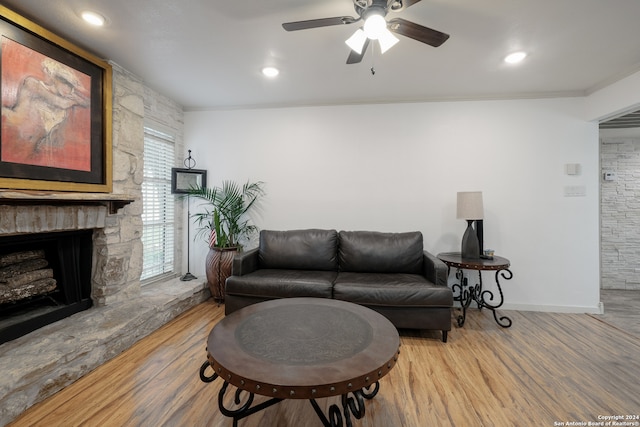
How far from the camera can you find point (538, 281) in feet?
10.3

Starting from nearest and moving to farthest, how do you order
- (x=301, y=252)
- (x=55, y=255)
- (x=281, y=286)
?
1. (x=55, y=255)
2. (x=281, y=286)
3. (x=301, y=252)

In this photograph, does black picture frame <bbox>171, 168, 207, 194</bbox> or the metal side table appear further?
black picture frame <bbox>171, 168, 207, 194</bbox>

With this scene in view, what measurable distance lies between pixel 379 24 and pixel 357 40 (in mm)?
182

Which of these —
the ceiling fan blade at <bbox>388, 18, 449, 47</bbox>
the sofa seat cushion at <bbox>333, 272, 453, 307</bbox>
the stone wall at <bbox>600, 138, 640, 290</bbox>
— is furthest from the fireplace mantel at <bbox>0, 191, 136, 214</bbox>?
the stone wall at <bbox>600, 138, 640, 290</bbox>

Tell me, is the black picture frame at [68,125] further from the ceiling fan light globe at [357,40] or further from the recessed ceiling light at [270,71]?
the ceiling fan light globe at [357,40]

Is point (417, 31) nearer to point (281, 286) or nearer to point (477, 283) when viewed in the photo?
point (281, 286)

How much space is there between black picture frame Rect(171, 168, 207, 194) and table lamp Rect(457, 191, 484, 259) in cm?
310

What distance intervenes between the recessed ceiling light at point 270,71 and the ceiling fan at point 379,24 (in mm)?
1072

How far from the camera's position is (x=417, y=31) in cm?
161

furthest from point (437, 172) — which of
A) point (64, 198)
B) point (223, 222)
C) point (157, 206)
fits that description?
point (64, 198)

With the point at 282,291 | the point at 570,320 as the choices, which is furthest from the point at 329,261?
the point at 570,320

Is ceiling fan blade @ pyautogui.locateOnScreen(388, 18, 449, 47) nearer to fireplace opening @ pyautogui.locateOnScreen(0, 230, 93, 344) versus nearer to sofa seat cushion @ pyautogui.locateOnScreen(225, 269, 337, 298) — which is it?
sofa seat cushion @ pyautogui.locateOnScreen(225, 269, 337, 298)

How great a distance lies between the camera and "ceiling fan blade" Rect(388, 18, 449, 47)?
155 cm

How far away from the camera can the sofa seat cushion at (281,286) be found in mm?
2545
